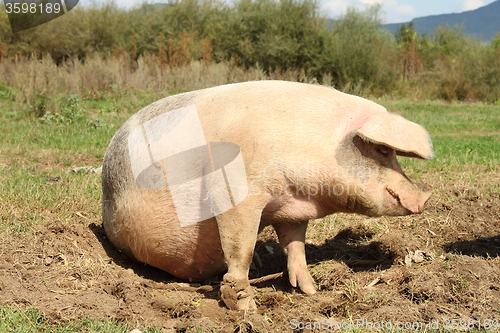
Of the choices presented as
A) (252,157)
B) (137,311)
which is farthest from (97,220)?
(252,157)

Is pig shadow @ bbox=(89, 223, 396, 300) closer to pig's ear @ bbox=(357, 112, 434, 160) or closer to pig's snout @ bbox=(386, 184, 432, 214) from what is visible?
pig's snout @ bbox=(386, 184, 432, 214)

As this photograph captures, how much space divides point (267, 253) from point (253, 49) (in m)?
19.7

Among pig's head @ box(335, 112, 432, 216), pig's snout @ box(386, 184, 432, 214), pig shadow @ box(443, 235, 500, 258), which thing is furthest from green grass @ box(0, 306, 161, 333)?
pig shadow @ box(443, 235, 500, 258)

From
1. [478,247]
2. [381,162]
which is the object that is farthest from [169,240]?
[478,247]

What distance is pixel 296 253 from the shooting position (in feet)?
12.0

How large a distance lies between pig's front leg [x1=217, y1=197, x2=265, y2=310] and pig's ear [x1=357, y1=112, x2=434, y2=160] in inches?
31.2

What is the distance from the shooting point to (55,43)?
2633cm

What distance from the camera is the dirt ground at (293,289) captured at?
297 cm

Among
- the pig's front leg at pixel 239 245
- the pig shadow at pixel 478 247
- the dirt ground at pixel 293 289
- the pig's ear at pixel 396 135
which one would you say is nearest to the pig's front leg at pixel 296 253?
the dirt ground at pixel 293 289

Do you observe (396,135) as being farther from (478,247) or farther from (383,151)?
(478,247)

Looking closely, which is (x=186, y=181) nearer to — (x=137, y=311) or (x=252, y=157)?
(x=252, y=157)

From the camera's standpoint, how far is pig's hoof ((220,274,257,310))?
321 cm

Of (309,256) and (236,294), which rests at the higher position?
(236,294)

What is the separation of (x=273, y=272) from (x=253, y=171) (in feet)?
4.62
